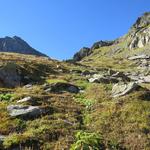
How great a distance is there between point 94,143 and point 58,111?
6250 millimetres

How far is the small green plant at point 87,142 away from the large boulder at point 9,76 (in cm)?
1808

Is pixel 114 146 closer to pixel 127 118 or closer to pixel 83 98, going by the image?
pixel 127 118

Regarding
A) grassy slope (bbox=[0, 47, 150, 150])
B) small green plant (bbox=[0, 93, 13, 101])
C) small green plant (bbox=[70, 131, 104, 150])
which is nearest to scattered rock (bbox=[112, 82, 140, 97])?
grassy slope (bbox=[0, 47, 150, 150])

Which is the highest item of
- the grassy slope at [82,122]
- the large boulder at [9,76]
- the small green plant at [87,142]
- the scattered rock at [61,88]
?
the large boulder at [9,76]

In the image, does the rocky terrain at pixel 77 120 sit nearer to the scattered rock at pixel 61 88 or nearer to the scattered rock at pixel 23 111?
the scattered rock at pixel 23 111

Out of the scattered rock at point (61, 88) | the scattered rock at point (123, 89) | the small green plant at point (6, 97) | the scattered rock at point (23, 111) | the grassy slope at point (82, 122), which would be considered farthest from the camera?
the scattered rock at point (61, 88)

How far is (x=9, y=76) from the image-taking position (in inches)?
1448

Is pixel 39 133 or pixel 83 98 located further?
pixel 83 98

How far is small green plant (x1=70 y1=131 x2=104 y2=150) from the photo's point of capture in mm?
17359

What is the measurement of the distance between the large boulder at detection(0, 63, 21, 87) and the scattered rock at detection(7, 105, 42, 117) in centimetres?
1246

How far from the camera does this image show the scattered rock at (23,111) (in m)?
21.9

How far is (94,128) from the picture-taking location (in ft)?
68.6

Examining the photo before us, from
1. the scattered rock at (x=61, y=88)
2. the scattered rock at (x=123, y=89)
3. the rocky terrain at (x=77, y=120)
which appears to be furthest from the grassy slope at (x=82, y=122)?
the scattered rock at (x=61, y=88)

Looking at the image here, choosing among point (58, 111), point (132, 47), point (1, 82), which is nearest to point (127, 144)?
point (58, 111)
